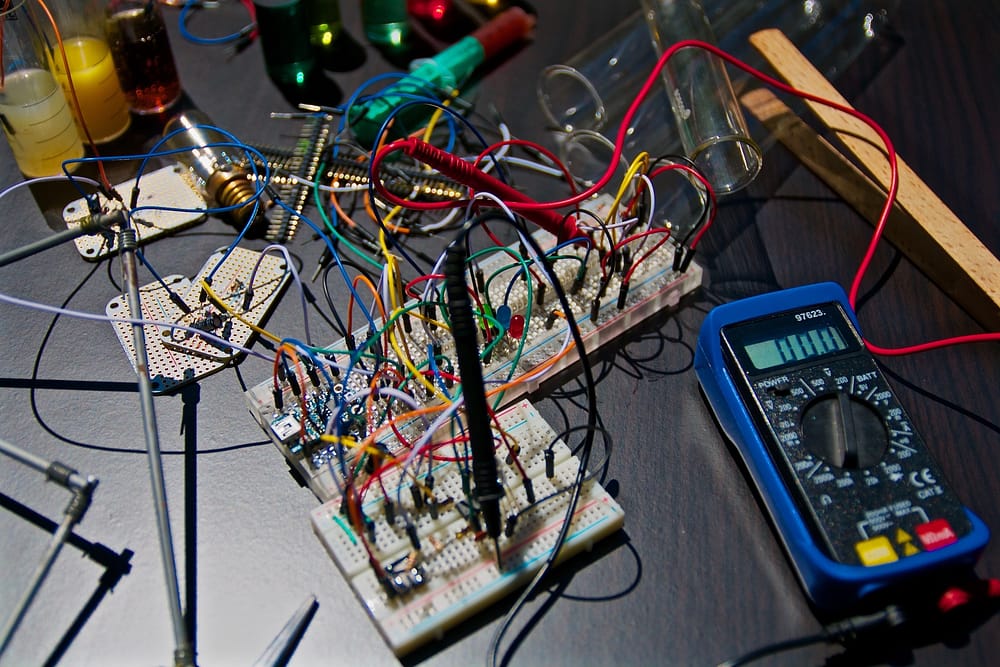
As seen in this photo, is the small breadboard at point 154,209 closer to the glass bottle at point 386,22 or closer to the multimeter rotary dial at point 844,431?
the glass bottle at point 386,22

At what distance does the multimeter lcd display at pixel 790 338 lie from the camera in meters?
1.03

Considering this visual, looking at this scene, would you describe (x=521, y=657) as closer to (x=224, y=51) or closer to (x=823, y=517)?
(x=823, y=517)

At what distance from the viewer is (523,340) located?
1085 mm

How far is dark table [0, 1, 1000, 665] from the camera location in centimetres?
93

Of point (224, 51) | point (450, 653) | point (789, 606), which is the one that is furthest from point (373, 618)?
point (224, 51)

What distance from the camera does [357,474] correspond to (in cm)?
100

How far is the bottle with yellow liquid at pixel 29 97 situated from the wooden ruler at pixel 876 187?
1049 millimetres

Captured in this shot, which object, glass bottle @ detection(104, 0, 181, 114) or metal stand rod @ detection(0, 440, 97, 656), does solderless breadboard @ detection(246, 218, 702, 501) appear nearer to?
metal stand rod @ detection(0, 440, 97, 656)

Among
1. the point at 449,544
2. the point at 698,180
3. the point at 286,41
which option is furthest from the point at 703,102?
the point at 449,544

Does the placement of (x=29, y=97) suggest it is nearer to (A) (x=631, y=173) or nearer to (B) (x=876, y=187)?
(A) (x=631, y=173)

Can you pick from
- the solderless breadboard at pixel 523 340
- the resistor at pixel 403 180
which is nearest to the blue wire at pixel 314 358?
the solderless breadboard at pixel 523 340

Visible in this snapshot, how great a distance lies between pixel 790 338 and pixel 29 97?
43.1 inches

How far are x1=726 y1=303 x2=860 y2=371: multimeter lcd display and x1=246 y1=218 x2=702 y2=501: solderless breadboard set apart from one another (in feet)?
0.55

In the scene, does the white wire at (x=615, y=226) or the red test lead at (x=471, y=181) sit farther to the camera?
the white wire at (x=615, y=226)
